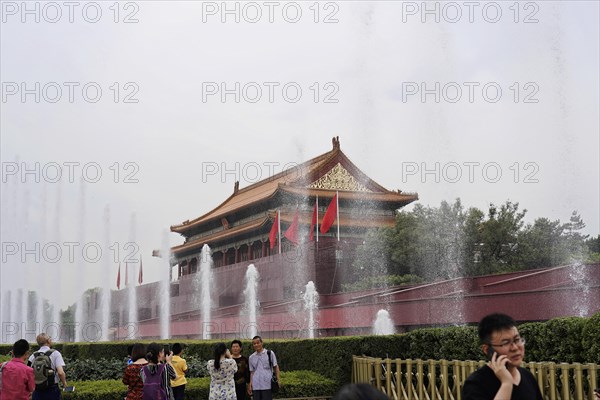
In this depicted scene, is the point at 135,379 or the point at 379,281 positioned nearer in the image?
the point at 135,379

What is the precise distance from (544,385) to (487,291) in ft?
34.9

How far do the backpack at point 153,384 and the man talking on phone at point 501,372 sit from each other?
11.6 ft

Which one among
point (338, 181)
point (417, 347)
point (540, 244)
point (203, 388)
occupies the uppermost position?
point (338, 181)

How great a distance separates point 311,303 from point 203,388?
13.0m

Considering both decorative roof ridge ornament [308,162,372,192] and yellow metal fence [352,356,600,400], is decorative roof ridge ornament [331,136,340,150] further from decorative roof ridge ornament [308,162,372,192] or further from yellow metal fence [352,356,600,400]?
yellow metal fence [352,356,600,400]

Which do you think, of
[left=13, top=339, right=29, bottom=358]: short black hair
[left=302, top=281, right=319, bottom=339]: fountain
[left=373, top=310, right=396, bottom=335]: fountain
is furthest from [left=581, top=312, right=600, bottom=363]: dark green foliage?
[left=302, top=281, right=319, bottom=339]: fountain

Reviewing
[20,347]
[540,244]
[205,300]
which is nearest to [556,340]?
[20,347]

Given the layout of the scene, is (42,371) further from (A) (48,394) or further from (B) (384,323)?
(B) (384,323)

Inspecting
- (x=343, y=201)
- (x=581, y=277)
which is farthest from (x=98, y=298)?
(x=581, y=277)

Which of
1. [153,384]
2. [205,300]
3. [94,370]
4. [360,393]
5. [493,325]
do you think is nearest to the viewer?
[360,393]

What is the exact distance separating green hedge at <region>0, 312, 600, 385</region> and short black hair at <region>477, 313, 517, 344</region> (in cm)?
456

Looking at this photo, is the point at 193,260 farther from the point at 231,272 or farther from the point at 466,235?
the point at 466,235

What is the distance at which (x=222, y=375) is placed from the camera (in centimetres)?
713

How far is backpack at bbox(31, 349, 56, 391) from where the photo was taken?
6.56 metres
